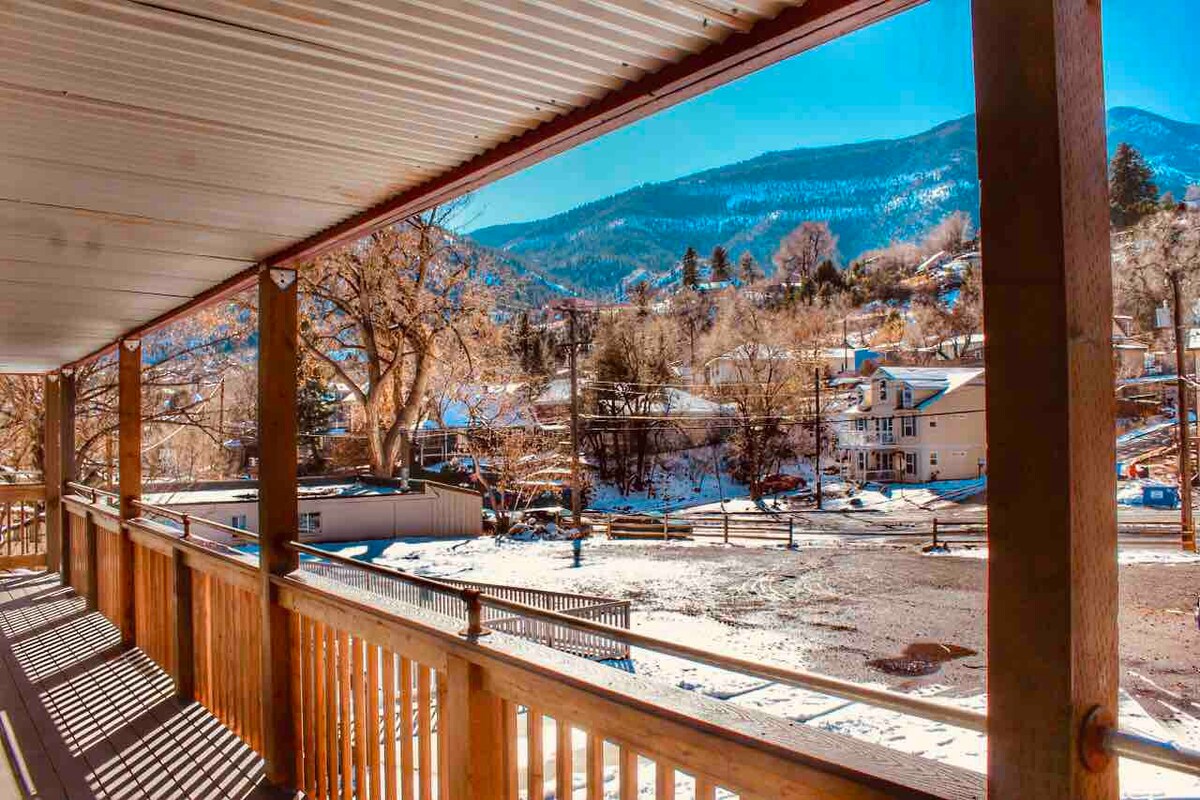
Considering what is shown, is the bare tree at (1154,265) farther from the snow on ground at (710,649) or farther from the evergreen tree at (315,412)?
the evergreen tree at (315,412)

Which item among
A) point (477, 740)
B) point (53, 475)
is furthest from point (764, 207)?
point (477, 740)

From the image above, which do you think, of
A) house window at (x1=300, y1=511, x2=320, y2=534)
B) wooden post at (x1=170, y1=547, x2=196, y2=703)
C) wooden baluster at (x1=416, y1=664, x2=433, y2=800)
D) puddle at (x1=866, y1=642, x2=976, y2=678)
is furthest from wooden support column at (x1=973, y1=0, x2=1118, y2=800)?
house window at (x1=300, y1=511, x2=320, y2=534)

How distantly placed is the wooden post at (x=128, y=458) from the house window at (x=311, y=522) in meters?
10.1

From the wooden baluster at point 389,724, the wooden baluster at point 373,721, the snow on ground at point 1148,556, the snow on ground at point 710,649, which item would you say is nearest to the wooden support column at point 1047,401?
the snow on ground at point 710,649

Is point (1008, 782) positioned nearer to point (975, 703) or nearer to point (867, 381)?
point (975, 703)

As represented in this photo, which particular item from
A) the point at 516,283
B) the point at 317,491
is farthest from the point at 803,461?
the point at 317,491

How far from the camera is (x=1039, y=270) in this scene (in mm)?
892

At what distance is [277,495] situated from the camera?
9.89 ft

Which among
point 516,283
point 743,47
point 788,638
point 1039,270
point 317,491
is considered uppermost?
point 516,283

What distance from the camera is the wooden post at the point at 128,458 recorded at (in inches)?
187

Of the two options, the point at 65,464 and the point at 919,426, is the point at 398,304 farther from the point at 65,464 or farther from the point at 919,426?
the point at 919,426

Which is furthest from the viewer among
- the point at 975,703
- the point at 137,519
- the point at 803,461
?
the point at 803,461

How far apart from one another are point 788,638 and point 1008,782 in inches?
389

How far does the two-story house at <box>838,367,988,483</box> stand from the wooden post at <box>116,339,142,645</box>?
2502 cm
